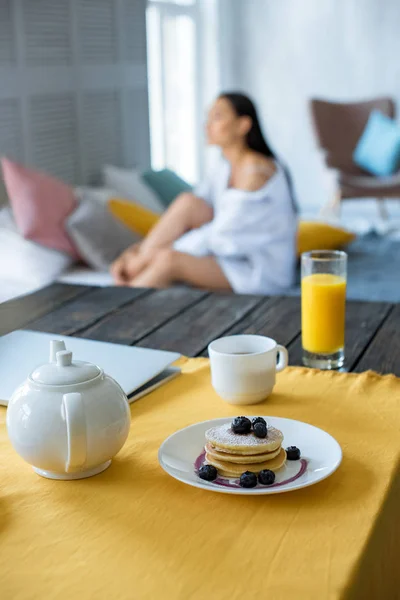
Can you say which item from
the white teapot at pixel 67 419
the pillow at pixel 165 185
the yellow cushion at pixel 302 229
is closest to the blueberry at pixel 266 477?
the white teapot at pixel 67 419

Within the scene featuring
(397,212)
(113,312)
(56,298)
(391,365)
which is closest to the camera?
(391,365)

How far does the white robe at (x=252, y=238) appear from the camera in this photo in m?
2.86

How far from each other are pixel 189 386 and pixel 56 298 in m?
0.72

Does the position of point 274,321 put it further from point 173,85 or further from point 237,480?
point 173,85

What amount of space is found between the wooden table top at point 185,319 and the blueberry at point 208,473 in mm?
487

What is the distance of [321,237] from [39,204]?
1137 mm

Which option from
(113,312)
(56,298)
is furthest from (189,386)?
(56,298)

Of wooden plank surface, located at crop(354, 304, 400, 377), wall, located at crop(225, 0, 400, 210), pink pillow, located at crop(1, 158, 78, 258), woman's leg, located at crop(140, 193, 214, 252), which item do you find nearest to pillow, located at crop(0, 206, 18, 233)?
pink pillow, located at crop(1, 158, 78, 258)

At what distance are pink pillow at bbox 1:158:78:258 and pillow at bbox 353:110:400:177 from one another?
307 cm

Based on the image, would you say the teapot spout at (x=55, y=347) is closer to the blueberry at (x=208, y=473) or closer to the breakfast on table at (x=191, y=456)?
the breakfast on table at (x=191, y=456)

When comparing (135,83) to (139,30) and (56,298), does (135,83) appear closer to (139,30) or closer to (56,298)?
(139,30)

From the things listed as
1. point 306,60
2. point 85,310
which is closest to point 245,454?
point 85,310

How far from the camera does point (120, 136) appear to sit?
14.7 feet

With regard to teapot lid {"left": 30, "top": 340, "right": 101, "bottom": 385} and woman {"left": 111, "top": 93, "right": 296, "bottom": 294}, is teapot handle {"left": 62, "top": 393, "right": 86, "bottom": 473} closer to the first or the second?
teapot lid {"left": 30, "top": 340, "right": 101, "bottom": 385}
